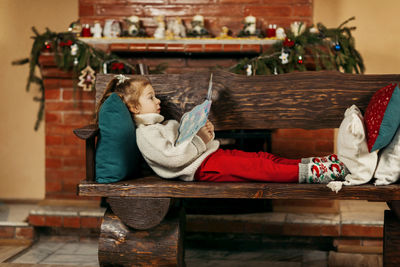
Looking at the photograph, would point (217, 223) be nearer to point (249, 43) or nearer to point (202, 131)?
point (202, 131)

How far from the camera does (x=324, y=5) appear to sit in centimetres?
361

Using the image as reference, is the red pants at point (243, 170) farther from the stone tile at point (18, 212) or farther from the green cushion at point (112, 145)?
the stone tile at point (18, 212)

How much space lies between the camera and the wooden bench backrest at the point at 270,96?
7.65 feet

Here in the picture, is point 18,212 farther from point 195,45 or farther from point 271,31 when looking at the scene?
point 271,31

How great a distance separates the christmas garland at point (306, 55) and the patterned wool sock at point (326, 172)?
95cm

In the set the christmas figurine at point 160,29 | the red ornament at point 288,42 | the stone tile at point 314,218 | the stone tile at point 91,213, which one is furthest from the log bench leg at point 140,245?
the christmas figurine at point 160,29

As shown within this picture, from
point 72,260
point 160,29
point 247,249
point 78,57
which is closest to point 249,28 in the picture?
point 160,29

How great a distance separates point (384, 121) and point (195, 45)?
4.94 feet

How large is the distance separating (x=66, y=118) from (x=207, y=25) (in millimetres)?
1157

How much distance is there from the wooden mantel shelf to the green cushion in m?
1.05

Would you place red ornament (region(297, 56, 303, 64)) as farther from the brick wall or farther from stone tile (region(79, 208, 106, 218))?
stone tile (region(79, 208, 106, 218))

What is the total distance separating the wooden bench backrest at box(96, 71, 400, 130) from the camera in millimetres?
2332

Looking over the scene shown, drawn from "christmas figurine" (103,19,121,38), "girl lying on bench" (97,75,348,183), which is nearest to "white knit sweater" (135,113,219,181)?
"girl lying on bench" (97,75,348,183)

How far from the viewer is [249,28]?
3.13 m
